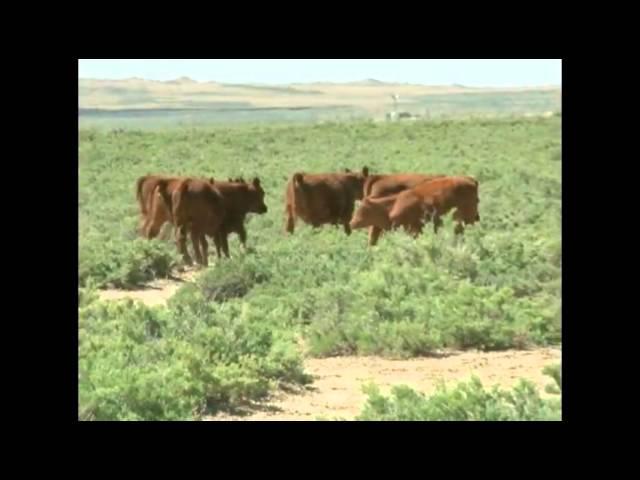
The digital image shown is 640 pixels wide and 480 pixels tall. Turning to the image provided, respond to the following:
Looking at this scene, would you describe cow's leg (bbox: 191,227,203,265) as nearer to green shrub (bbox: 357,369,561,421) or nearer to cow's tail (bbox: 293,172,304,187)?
cow's tail (bbox: 293,172,304,187)

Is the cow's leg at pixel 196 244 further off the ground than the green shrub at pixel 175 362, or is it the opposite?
the cow's leg at pixel 196 244

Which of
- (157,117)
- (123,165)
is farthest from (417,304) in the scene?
(157,117)

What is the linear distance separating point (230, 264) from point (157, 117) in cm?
9471

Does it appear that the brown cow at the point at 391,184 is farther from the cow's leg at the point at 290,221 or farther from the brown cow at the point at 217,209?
the brown cow at the point at 217,209

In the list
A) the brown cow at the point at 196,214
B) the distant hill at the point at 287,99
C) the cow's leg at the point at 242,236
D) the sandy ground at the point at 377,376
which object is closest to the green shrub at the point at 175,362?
the sandy ground at the point at 377,376

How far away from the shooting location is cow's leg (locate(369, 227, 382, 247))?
1445 cm

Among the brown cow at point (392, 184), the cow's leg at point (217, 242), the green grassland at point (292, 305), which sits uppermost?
the brown cow at point (392, 184)

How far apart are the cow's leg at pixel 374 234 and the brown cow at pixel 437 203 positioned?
25 cm

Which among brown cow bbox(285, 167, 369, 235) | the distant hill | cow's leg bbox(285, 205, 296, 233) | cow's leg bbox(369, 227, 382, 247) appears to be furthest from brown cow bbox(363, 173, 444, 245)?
the distant hill

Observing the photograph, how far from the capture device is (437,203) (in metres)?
14.8

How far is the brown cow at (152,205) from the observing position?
1534cm

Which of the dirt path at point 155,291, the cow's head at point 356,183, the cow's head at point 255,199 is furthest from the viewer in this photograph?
the cow's head at point 356,183
